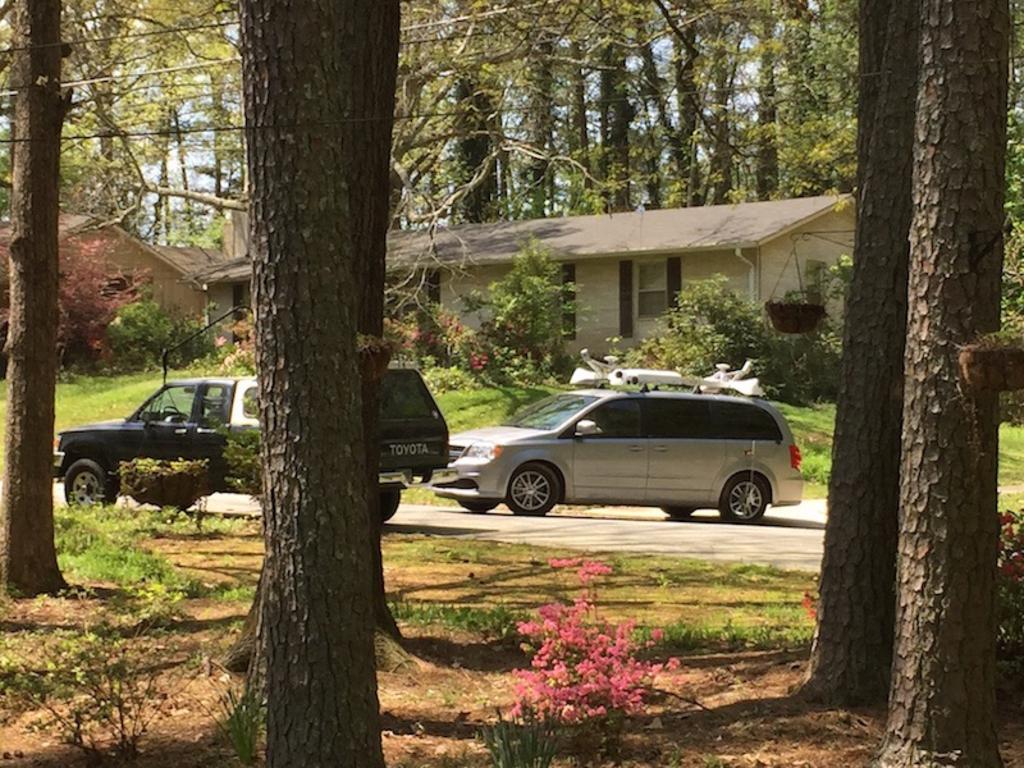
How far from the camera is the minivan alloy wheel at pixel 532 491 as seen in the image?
16766 mm

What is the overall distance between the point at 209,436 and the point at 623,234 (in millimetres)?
18913

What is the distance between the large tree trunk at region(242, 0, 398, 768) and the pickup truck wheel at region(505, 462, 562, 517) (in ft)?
39.7

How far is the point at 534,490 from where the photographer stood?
55.1 feet

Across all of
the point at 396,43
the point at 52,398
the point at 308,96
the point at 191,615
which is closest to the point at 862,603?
the point at 308,96

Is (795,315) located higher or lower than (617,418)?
higher

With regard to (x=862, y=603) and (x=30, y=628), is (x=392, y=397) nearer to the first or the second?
(x=30, y=628)

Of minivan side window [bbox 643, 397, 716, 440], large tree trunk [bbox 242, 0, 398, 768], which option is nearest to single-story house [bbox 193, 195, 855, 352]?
minivan side window [bbox 643, 397, 716, 440]

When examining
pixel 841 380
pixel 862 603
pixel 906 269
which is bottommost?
pixel 862 603

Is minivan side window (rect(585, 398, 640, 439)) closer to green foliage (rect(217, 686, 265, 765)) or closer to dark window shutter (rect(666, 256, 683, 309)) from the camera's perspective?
green foliage (rect(217, 686, 265, 765))

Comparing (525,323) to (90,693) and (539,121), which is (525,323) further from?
(90,693)

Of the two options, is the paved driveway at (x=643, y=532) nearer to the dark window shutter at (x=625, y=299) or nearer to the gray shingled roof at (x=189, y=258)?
the dark window shutter at (x=625, y=299)

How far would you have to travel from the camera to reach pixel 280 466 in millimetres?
4477

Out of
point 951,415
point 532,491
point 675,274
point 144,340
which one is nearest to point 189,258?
point 144,340

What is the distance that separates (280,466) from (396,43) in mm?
3497
